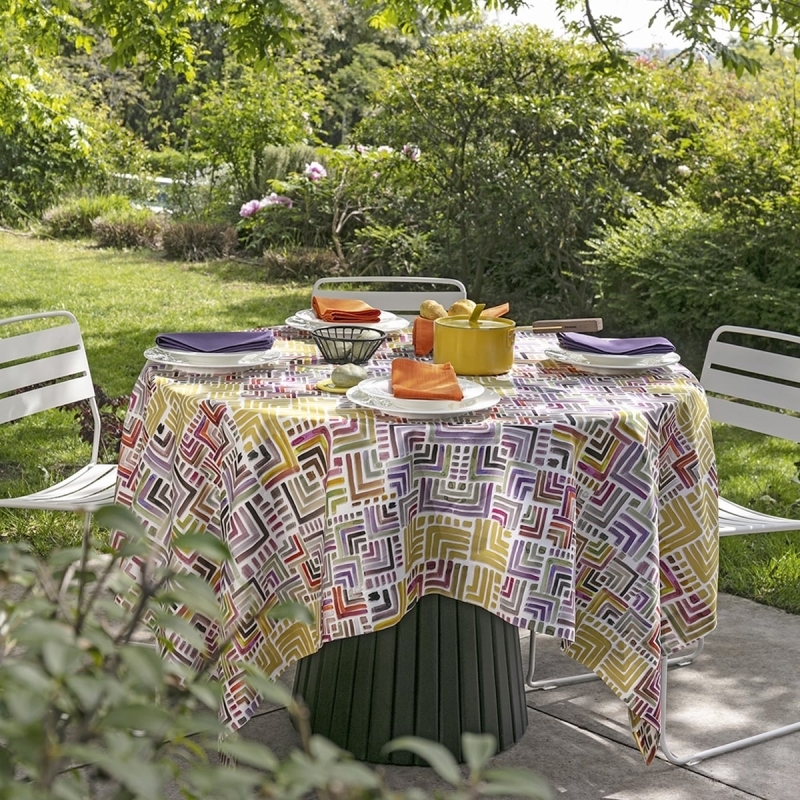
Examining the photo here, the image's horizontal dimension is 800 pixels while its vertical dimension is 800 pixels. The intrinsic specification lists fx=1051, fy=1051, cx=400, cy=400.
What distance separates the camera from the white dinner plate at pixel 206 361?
2510mm

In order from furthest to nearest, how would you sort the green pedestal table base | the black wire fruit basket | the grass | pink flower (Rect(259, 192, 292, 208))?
pink flower (Rect(259, 192, 292, 208))
the grass
the black wire fruit basket
the green pedestal table base

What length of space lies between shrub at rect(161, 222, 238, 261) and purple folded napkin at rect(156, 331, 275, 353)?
29.3 ft

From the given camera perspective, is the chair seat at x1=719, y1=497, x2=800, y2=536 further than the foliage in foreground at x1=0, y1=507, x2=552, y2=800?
Yes

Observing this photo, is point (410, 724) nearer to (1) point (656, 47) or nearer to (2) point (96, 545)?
(2) point (96, 545)

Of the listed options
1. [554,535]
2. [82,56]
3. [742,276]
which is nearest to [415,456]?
[554,535]

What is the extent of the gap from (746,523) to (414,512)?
3.80ft

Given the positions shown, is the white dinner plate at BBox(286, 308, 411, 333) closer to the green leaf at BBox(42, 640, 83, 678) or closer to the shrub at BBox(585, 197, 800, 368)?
the green leaf at BBox(42, 640, 83, 678)

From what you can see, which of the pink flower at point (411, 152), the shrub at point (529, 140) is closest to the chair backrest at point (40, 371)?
the shrub at point (529, 140)

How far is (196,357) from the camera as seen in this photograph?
2527mm

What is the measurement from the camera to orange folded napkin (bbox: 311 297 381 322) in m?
3.03

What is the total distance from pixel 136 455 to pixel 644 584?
Answer: 1240mm

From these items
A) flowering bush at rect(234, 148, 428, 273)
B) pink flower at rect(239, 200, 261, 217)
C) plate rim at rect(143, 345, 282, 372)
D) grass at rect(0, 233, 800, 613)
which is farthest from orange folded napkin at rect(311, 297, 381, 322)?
pink flower at rect(239, 200, 261, 217)

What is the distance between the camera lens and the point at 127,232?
40.1ft

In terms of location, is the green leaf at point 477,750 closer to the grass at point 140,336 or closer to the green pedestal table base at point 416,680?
the green pedestal table base at point 416,680
